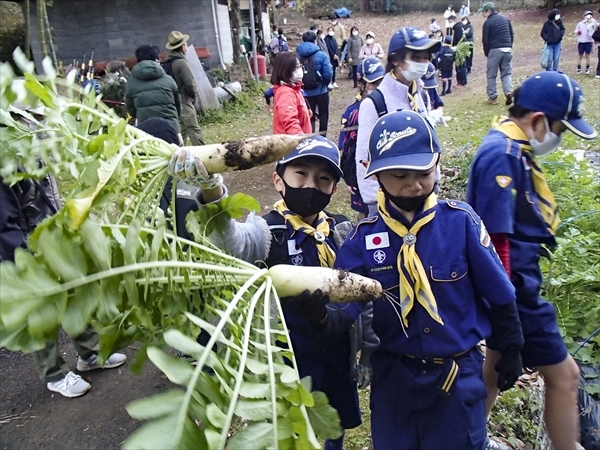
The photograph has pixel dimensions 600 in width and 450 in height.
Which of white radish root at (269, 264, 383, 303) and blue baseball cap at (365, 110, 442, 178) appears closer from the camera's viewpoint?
white radish root at (269, 264, 383, 303)

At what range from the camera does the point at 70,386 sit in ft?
11.8

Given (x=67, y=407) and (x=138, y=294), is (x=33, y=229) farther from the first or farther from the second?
(x=138, y=294)

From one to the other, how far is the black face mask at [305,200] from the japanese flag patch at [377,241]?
318 millimetres

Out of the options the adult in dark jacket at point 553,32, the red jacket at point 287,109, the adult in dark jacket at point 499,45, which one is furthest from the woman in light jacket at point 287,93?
the adult in dark jacket at point 553,32

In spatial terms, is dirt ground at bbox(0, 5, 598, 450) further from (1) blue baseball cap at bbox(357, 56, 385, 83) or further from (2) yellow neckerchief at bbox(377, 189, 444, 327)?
(1) blue baseball cap at bbox(357, 56, 385, 83)

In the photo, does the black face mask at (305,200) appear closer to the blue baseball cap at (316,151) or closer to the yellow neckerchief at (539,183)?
the blue baseball cap at (316,151)

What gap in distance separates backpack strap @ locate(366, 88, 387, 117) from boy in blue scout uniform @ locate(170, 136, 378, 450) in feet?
5.02

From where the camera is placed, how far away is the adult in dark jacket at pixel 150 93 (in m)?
6.16

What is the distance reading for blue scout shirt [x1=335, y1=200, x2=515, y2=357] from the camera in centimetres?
198

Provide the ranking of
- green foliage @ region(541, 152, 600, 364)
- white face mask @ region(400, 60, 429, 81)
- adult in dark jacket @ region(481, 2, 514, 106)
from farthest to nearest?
adult in dark jacket @ region(481, 2, 514, 106)
white face mask @ region(400, 60, 429, 81)
green foliage @ region(541, 152, 600, 364)

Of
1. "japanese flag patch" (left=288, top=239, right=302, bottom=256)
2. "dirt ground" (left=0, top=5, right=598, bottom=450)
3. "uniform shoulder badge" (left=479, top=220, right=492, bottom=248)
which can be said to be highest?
"uniform shoulder badge" (left=479, top=220, right=492, bottom=248)

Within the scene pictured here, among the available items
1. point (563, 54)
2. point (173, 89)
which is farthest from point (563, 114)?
point (563, 54)

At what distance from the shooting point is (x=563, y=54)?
59.2 feet

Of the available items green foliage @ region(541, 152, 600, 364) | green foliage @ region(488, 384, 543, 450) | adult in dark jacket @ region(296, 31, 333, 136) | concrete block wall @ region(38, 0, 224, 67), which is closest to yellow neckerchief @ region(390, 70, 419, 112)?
green foliage @ region(541, 152, 600, 364)
